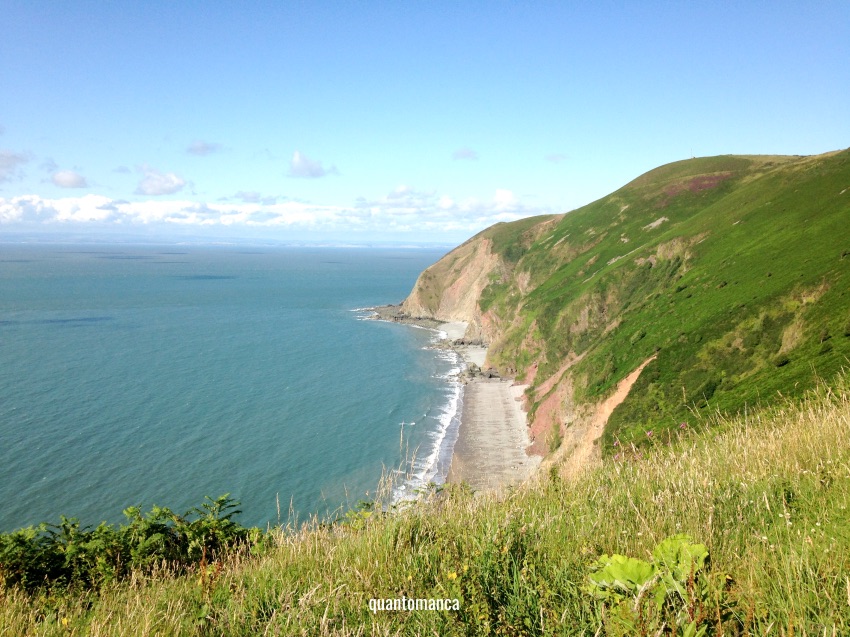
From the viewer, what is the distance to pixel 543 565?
13.3 ft

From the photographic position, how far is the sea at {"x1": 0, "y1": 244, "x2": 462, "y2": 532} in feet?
115

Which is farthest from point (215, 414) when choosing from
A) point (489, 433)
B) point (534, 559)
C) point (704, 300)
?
point (534, 559)

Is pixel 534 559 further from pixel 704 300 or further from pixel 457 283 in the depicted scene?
pixel 457 283

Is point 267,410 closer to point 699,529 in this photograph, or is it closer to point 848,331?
point 848,331

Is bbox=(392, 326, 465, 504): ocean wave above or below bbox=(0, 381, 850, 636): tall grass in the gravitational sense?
below

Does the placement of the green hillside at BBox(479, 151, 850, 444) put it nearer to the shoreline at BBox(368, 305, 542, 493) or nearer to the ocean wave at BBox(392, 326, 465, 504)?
the shoreline at BBox(368, 305, 542, 493)

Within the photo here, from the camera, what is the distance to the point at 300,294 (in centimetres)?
15875

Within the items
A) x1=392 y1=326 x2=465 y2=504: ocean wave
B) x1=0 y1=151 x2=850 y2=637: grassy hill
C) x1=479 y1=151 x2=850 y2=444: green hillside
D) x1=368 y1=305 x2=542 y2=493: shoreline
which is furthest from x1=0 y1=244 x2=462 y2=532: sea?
x1=479 y1=151 x2=850 y2=444: green hillside

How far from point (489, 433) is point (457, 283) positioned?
238ft

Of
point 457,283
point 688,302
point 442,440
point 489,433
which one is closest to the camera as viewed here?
point 688,302

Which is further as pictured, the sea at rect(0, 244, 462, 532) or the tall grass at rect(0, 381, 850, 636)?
the sea at rect(0, 244, 462, 532)

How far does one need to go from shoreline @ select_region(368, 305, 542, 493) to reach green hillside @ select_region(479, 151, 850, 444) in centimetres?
395

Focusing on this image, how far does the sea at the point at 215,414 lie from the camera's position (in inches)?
1383

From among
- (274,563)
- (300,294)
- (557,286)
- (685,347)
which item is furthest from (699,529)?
(300,294)
